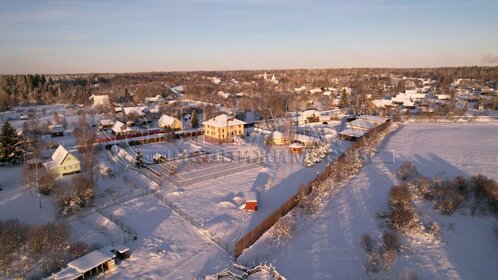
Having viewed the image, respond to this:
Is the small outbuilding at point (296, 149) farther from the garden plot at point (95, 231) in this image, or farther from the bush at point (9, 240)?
the bush at point (9, 240)

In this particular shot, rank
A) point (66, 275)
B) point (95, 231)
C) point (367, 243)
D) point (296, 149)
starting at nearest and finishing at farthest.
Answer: point (66, 275) < point (367, 243) < point (95, 231) < point (296, 149)

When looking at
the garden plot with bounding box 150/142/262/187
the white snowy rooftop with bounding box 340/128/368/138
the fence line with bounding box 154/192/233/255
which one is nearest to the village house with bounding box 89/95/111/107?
the garden plot with bounding box 150/142/262/187

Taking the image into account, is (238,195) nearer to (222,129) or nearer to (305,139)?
(305,139)

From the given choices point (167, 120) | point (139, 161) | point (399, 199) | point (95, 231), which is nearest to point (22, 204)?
point (95, 231)

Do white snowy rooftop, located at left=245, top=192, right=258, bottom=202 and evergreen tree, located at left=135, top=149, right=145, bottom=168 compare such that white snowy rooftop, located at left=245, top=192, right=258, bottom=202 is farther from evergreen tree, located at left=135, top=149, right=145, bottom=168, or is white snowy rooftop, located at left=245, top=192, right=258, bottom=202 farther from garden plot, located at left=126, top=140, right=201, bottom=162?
Result: garden plot, located at left=126, top=140, right=201, bottom=162

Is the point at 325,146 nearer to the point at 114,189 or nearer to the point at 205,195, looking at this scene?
the point at 205,195

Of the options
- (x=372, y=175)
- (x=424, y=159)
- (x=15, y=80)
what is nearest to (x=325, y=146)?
(x=372, y=175)

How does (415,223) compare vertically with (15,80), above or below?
below
